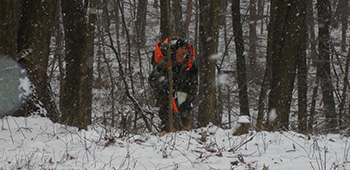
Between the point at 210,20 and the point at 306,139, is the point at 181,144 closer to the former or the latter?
the point at 306,139

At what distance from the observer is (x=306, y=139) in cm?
369

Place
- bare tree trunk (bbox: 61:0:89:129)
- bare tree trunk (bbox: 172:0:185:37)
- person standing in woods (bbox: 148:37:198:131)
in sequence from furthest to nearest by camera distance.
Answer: bare tree trunk (bbox: 172:0:185:37), person standing in woods (bbox: 148:37:198:131), bare tree trunk (bbox: 61:0:89:129)

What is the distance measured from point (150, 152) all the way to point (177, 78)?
245cm

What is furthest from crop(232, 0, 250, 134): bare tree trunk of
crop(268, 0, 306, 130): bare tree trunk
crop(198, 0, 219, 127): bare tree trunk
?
crop(198, 0, 219, 127): bare tree trunk

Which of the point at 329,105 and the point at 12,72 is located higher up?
the point at 12,72

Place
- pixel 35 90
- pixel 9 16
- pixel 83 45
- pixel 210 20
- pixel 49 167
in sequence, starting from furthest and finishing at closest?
pixel 210 20
pixel 83 45
pixel 35 90
pixel 9 16
pixel 49 167

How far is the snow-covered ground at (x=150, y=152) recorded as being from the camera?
2.67m

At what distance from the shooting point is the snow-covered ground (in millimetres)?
2670

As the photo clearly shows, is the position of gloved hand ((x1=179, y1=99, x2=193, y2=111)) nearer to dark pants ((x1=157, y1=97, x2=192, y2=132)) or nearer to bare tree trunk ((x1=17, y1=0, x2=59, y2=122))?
dark pants ((x1=157, y1=97, x2=192, y2=132))

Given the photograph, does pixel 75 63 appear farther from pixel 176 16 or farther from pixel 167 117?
pixel 176 16

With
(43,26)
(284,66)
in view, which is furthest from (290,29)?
(43,26)

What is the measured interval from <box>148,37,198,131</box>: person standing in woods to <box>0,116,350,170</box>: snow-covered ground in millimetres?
1484

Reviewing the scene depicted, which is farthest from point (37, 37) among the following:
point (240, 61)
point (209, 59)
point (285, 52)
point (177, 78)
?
point (240, 61)

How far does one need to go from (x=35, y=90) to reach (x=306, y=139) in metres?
3.47
